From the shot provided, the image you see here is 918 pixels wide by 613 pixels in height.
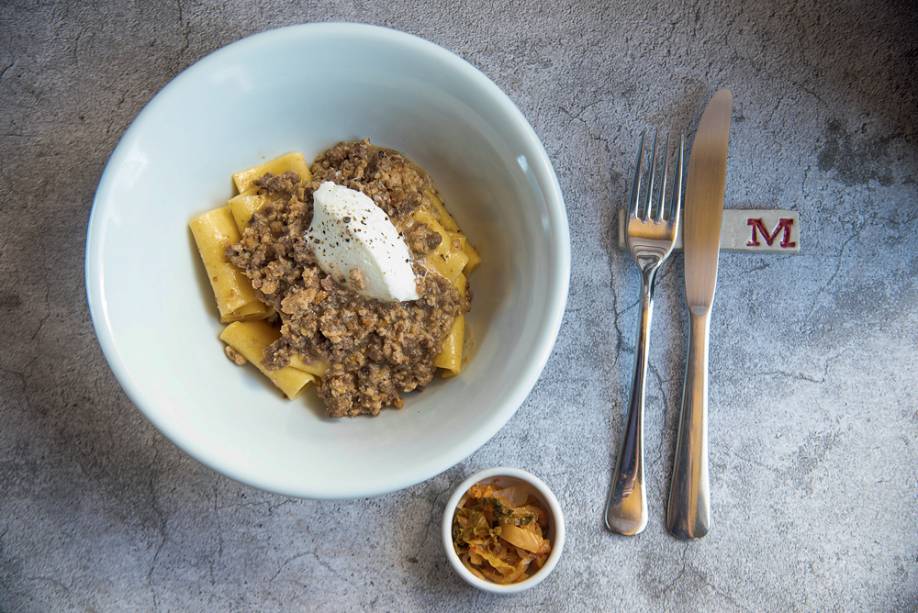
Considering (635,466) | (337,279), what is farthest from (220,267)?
(635,466)

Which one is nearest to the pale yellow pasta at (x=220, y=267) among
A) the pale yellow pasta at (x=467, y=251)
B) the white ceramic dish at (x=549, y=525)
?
the pale yellow pasta at (x=467, y=251)

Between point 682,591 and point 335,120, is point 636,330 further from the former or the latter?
point 335,120

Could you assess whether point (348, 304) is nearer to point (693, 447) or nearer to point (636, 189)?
point (636, 189)

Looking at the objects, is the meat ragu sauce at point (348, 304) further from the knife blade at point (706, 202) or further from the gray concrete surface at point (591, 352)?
the knife blade at point (706, 202)

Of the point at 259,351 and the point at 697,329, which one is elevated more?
the point at 697,329

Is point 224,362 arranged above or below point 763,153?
below

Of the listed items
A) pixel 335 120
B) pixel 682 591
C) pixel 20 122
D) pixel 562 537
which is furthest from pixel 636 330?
pixel 20 122

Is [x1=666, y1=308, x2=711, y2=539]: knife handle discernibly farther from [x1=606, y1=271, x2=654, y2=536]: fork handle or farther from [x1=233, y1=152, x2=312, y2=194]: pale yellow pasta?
[x1=233, y1=152, x2=312, y2=194]: pale yellow pasta
